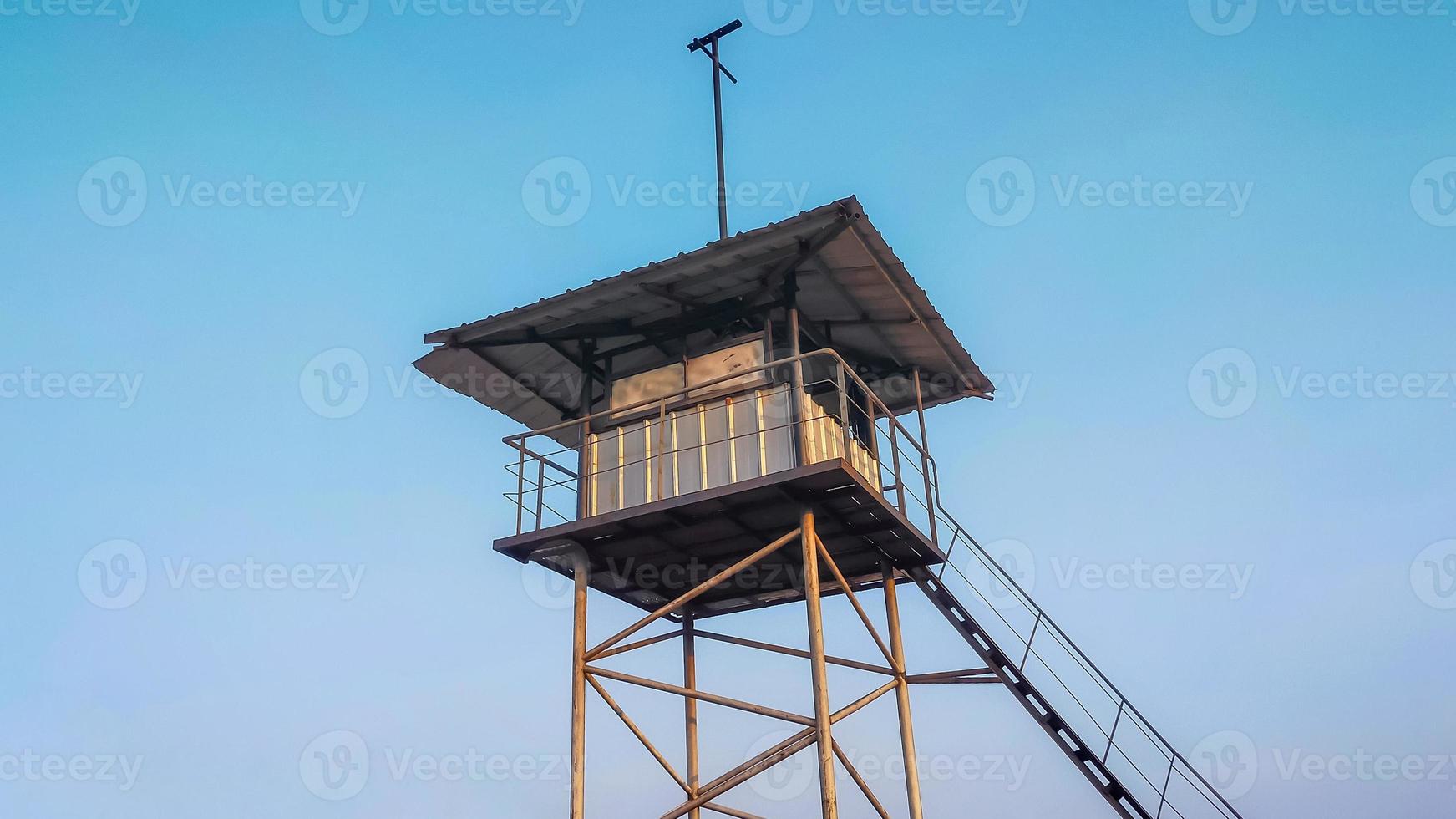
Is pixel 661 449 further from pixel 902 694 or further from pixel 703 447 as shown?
pixel 902 694

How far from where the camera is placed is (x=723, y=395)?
16766 millimetres

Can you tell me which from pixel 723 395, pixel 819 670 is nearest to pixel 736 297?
pixel 723 395

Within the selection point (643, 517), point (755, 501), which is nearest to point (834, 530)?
point (755, 501)

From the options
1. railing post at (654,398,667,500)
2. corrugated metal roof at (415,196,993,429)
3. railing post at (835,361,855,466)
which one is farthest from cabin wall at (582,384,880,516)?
corrugated metal roof at (415,196,993,429)

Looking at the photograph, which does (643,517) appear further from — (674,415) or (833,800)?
(833,800)

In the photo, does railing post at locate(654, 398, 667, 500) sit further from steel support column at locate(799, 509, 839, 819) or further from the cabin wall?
steel support column at locate(799, 509, 839, 819)

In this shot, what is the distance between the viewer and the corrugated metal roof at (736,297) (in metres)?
16.0

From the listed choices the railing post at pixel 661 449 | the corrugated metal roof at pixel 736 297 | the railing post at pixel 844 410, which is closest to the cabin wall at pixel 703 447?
the railing post at pixel 661 449

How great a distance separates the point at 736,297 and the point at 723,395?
1.62 meters

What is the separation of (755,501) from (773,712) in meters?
2.75

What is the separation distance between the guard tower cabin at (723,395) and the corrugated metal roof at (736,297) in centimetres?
3

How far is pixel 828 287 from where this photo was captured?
56.5 ft

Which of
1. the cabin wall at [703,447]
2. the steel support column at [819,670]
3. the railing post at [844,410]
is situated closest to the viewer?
the steel support column at [819,670]

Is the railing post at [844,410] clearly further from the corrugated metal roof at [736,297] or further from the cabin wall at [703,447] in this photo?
the corrugated metal roof at [736,297]
